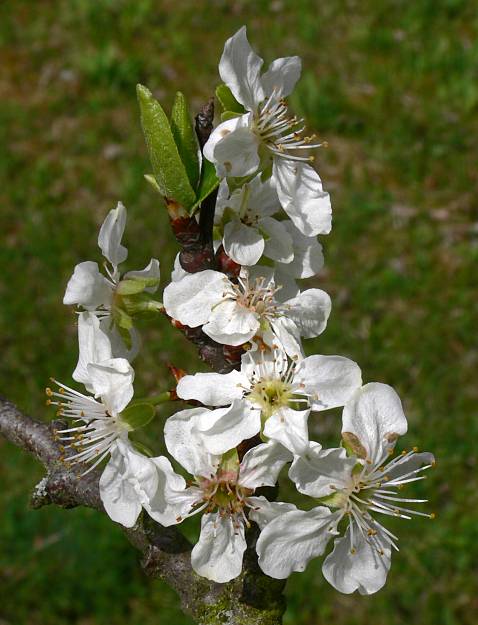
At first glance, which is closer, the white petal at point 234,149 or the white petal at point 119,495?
the white petal at point 234,149

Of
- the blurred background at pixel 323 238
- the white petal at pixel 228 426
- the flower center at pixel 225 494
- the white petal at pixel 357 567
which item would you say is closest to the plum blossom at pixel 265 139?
the white petal at pixel 228 426

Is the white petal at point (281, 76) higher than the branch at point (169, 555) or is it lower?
higher

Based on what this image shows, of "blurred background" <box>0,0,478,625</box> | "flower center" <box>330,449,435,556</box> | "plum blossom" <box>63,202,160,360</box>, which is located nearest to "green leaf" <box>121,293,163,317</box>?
"plum blossom" <box>63,202,160,360</box>

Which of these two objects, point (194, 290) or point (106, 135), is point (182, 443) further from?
point (106, 135)

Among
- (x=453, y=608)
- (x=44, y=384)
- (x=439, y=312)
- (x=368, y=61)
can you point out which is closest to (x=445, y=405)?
(x=439, y=312)

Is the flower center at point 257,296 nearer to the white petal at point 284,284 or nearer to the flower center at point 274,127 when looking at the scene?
the white petal at point 284,284

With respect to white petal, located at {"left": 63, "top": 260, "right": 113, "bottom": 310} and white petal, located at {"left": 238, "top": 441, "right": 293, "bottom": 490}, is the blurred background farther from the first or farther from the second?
white petal, located at {"left": 238, "top": 441, "right": 293, "bottom": 490}
